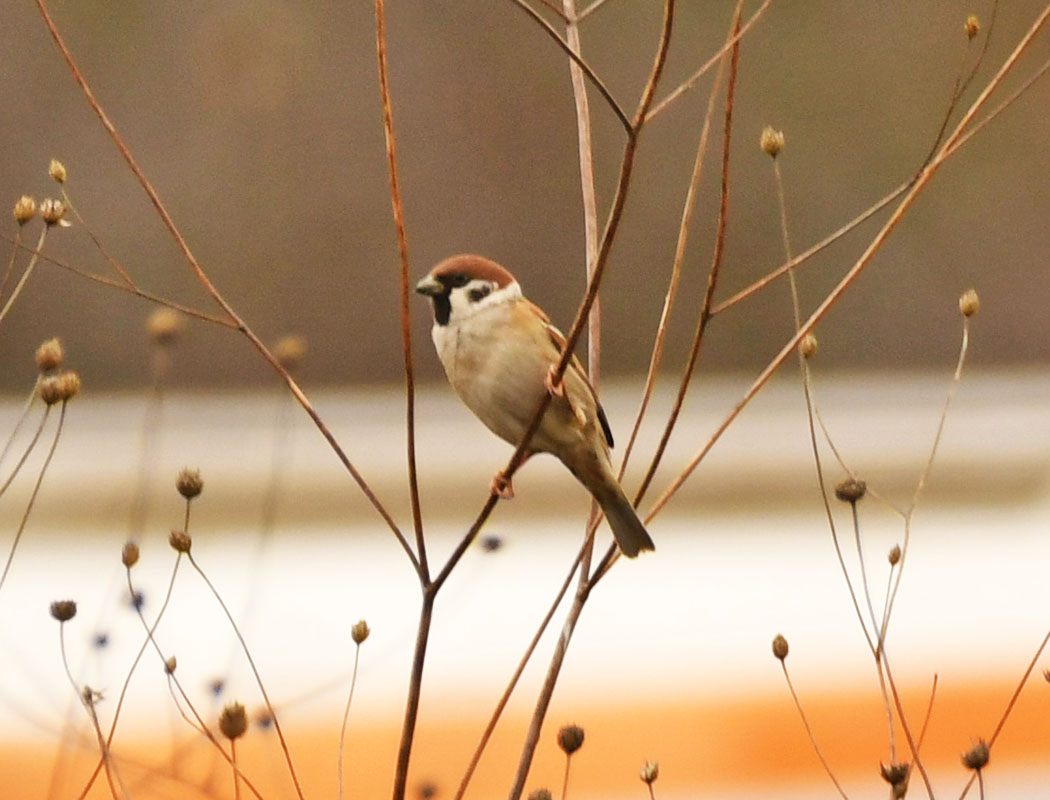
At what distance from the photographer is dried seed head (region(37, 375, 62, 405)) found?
83 centimetres

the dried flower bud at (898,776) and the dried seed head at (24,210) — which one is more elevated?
the dried seed head at (24,210)

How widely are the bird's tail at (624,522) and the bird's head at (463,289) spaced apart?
0.23 m

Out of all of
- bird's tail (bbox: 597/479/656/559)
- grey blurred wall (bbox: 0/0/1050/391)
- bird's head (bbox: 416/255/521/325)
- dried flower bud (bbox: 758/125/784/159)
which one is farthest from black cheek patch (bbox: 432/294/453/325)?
grey blurred wall (bbox: 0/0/1050/391)

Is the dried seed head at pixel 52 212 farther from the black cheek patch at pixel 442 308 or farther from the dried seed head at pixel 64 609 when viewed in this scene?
the black cheek patch at pixel 442 308

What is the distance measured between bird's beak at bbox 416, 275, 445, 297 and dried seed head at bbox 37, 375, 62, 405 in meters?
0.44

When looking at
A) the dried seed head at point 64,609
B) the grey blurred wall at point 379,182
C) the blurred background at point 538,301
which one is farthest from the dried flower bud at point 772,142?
the grey blurred wall at point 379,182

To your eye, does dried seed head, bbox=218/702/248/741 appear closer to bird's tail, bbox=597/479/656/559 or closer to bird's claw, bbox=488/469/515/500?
bird's claw, bbox=488/469/515/500

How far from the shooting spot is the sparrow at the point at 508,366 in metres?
1.18

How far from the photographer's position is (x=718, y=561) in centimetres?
307

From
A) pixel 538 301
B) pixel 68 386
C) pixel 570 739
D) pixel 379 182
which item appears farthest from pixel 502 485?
pixel 379 182

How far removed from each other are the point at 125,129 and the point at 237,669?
1.68m

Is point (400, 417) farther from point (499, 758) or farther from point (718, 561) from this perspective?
point (499, 758)

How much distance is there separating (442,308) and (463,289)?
3 centimetres

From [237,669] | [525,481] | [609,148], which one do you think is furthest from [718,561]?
[237,669]
